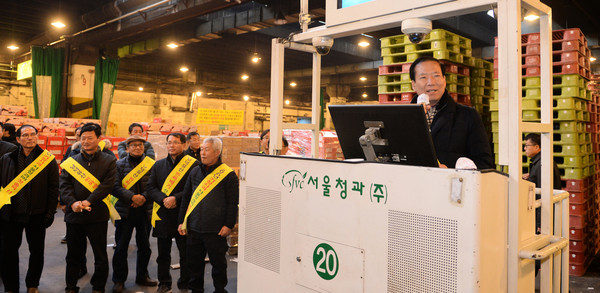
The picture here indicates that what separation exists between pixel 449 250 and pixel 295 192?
1.00 meters

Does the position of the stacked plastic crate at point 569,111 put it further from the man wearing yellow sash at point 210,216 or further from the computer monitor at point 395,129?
the computer monitor at point 395,129

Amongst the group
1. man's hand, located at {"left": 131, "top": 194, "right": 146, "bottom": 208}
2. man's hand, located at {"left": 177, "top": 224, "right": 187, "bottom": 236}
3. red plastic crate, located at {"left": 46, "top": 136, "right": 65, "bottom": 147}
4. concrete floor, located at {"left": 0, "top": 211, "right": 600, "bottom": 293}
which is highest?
red plastic crate, located at {"left": 46, "top": 136, "right": 65, "bottom": 147}

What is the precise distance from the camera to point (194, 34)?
13.6 m

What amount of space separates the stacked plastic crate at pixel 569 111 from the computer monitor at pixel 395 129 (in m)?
4.45

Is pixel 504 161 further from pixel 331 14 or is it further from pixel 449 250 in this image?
pixel 331 14

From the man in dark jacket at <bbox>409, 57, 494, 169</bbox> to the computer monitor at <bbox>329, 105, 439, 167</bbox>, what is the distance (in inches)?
23.2

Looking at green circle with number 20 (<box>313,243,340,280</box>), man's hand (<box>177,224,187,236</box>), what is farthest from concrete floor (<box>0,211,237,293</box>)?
green circle with number 20 (<box>313,243,340,280</box>)

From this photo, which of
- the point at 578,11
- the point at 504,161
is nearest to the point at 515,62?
the point at 504,161

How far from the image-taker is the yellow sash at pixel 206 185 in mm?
4715

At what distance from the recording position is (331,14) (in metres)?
2.92

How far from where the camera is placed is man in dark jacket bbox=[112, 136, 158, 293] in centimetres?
522

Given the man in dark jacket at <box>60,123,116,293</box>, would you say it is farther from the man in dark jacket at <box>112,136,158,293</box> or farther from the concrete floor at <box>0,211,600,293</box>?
the concrete floor at <box>0,211,600,293</box>

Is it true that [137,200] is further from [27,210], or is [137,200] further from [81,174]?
[27,210]

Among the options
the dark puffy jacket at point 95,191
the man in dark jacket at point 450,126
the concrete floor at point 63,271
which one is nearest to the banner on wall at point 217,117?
the concrete floor at point 63,271
